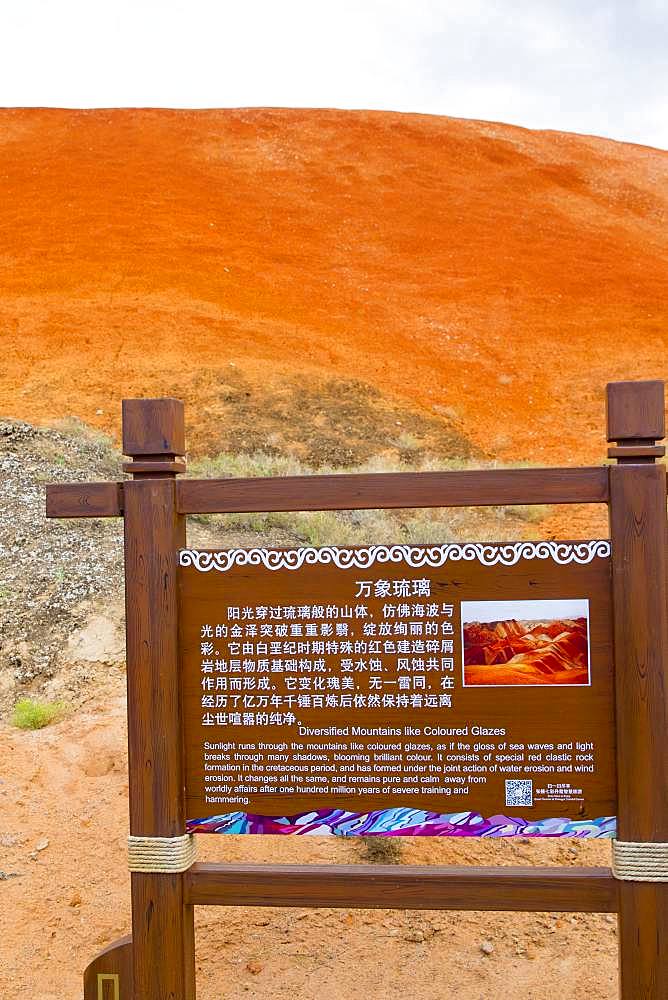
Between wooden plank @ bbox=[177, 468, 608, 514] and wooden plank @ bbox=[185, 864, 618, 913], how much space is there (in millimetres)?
1146

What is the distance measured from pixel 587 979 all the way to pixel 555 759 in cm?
151

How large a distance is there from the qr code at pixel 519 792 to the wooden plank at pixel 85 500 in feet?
4.97

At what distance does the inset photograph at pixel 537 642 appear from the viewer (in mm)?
2826

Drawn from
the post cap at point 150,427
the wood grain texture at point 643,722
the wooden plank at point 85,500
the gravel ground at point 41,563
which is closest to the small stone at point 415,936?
the wood grain texture at point 643,722

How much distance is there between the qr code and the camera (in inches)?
112

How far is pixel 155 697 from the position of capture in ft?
9.82

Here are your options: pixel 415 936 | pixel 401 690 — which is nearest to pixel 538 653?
pixel 401 690

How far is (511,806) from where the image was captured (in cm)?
284

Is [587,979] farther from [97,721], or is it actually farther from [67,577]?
[67,577]

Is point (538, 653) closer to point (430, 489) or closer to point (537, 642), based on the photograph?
point (537, 642)

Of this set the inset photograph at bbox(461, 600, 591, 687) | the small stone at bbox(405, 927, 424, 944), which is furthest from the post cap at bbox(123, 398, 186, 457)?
the small stone at bbox(405, 927, 424, 944)

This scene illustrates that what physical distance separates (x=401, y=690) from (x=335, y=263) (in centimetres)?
1852

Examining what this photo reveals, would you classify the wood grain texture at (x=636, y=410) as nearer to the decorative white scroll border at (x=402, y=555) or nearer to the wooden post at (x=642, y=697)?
the wooden post at (x=642, y=697)

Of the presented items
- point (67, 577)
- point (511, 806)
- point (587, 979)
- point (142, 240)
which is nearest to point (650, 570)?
point (511, 806)
